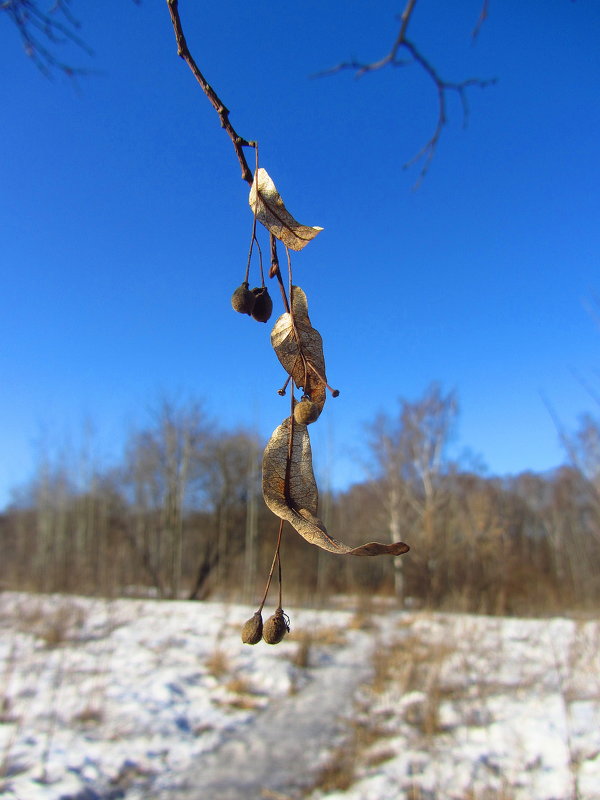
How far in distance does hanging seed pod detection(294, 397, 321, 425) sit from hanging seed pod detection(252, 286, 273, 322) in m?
0.14

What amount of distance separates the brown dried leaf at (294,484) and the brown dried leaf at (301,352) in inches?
1.3

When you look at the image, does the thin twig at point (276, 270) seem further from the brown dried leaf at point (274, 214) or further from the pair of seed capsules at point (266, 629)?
the pair of seed capsules at point (266, 629)

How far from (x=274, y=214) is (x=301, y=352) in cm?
11

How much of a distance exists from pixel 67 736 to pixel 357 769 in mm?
2070

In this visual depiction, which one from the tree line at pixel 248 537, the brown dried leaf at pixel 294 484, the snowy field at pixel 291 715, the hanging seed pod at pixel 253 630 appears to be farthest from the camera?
the tree line at pixel 248 537

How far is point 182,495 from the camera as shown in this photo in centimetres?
1391

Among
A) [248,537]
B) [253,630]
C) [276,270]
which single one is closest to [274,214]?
[276,270]

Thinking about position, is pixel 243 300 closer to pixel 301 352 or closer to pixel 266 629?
pixel 301 352

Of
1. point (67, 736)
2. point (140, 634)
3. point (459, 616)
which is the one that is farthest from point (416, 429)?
point (67, 736)

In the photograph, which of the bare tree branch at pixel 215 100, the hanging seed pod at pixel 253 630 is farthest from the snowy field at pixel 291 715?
the bare tree branch at pixel 215 100

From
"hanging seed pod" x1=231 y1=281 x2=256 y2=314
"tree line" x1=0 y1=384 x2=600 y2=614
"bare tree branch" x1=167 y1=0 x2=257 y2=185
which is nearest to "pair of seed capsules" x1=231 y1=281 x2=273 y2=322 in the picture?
"hanging seed pod" x1=231 y1=281 x2=256 y2=314

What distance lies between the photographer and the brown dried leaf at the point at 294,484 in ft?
1.14

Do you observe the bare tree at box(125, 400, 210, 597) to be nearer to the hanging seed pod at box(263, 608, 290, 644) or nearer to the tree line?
the tree line

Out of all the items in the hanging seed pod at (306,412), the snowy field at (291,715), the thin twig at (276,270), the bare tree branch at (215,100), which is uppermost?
the bare tree branch at (215,100)
